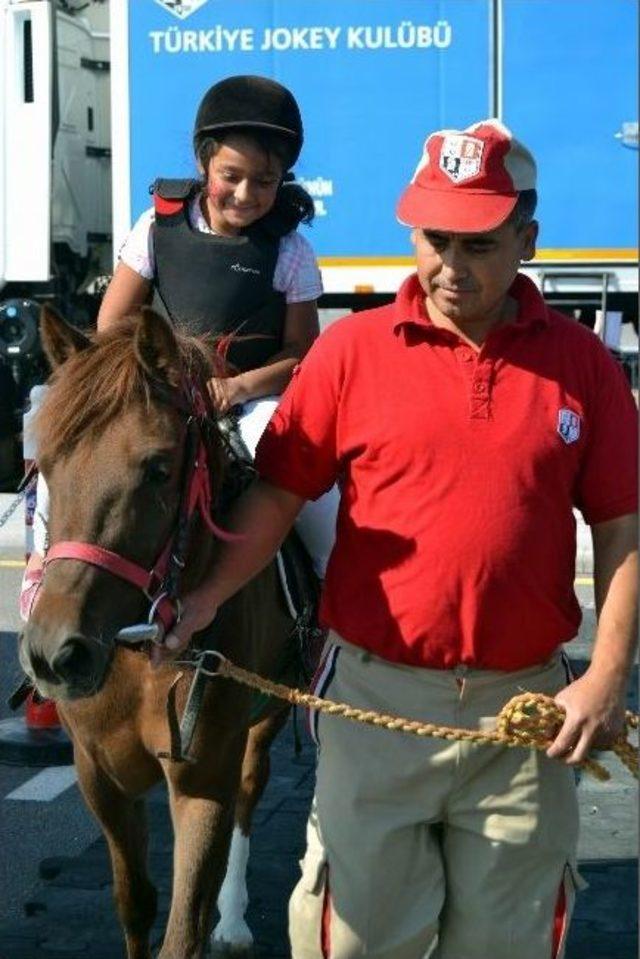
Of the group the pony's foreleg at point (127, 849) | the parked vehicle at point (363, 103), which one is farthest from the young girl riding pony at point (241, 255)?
the parked vehicle at point (363, 103)

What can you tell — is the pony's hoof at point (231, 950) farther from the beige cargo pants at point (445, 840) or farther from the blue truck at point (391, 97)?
the blue truck at point (391, 97)

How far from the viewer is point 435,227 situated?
344cm

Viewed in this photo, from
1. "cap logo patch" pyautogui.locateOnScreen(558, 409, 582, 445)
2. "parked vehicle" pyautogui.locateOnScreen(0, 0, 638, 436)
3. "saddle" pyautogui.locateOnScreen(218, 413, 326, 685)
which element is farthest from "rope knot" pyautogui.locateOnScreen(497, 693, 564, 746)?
"parked vehicle" pyautogui.locateOnScreen(0, 0, 638, 436)

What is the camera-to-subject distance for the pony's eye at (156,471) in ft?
12.1

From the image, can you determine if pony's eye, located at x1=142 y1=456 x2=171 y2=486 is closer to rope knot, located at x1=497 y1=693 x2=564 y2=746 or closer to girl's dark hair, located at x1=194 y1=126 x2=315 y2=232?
rope knot, located at x1=497 y1=693 x2=564 y2=746

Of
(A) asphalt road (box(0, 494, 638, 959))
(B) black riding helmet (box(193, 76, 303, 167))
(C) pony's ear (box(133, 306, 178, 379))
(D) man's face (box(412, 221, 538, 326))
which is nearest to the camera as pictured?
(D) man's face (box(412, 221, 538, 326))

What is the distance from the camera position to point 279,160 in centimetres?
Answer: 476

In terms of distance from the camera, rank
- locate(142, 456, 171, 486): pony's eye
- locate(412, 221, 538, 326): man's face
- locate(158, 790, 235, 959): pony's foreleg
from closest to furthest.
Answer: locate(412, 221, 538, 326): man's face
locate(142, 456, 171, 486): pony's eye
locate(158, 790, 235, 959): pony's foreleg

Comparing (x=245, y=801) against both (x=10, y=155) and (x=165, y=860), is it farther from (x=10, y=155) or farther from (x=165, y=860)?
(x=10, y=155)

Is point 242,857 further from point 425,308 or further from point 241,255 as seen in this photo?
point 425,308

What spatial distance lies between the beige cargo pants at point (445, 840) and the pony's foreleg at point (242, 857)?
1581mm

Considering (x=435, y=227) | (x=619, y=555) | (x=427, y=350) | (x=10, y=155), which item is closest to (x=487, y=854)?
(x=619, y=555)

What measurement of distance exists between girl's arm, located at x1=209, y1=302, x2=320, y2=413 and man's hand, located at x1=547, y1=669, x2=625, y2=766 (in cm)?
128

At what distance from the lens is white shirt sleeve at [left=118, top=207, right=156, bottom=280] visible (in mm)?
4855
